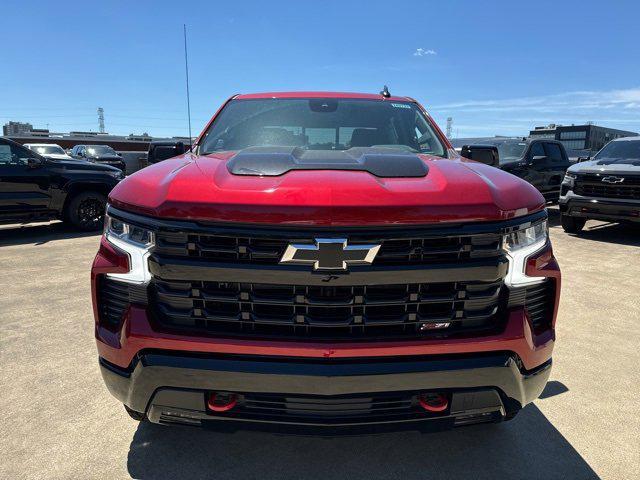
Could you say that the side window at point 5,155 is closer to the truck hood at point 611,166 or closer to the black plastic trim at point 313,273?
the black plastic trim at point 313,273

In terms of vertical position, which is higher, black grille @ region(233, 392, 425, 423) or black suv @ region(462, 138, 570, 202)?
black suv @ region(462, 138, 570, 202)

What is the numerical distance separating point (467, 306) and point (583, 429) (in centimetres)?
135

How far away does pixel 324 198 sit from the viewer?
1639 millimetres

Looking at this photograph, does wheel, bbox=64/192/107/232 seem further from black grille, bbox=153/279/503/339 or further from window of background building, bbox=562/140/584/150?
window of background building, bbox=562/140/584/150

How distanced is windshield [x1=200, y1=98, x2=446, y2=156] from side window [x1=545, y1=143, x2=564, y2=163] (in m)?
8.83

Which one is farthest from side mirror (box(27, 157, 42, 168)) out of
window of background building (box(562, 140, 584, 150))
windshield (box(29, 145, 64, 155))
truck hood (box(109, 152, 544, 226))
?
window of background building (box(562, 140, 584, 150))

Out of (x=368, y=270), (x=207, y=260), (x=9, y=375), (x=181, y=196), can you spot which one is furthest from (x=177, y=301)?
(x=9, y=375)

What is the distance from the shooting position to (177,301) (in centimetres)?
175

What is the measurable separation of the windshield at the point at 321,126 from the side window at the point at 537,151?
7.98m

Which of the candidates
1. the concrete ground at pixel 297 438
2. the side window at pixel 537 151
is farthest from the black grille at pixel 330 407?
the side window at pixel 537 151

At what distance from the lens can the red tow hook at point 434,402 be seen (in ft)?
5.87

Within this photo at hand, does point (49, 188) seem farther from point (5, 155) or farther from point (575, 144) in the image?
point (575, 144)

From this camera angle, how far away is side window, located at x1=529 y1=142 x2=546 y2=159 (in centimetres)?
1030

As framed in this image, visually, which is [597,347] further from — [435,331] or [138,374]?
[138,374]
